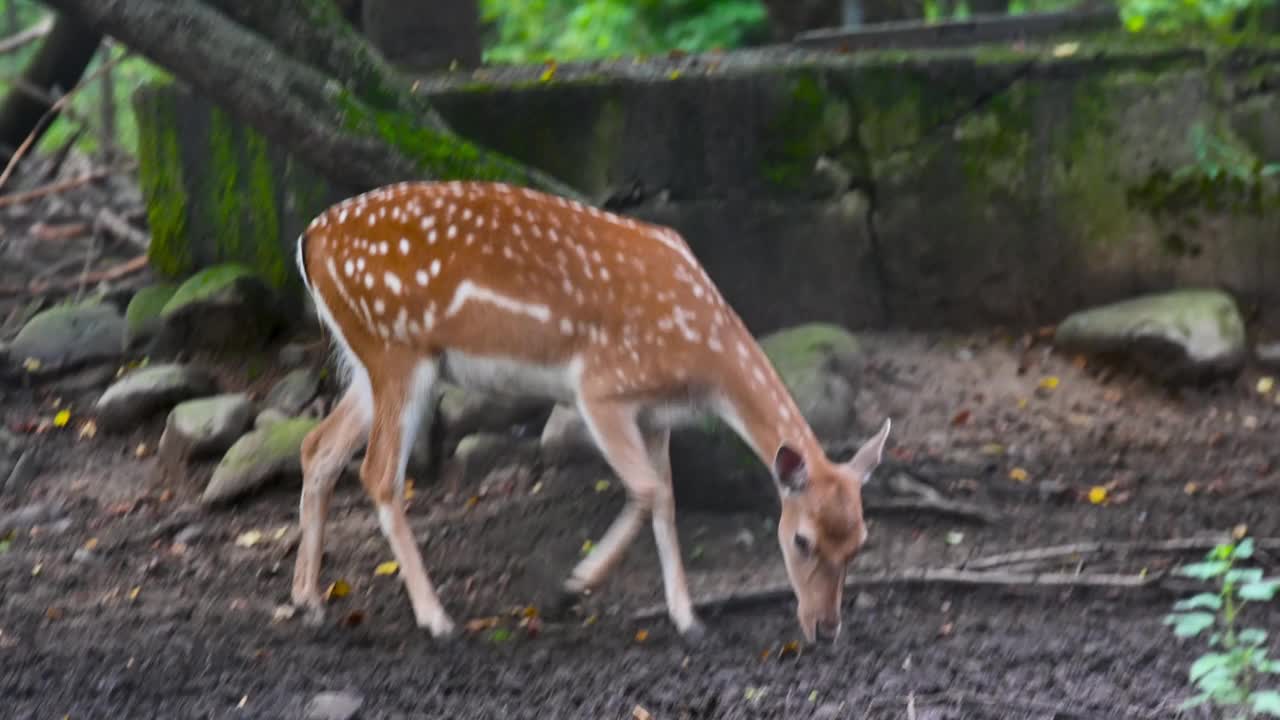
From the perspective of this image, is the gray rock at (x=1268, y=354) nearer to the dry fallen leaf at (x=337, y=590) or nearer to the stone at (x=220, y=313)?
the dry fallen leaf at (x=337, y=590)

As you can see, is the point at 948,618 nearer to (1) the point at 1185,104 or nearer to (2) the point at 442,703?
(2) the point at 442,703

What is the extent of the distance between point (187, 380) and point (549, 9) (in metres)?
10.5

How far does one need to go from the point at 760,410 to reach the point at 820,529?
497mm

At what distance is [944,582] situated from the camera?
5.21 metres

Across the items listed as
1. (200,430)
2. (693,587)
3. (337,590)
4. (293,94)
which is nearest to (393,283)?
(293,94)

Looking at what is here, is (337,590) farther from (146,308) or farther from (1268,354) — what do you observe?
(1268,354)

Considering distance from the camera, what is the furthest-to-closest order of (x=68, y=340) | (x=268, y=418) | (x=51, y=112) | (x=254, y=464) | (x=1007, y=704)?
(x=51, y=112) < (x=68, y=340) < (x=268, y=418) < (x=254, y=464) < (x=1007, y=704)

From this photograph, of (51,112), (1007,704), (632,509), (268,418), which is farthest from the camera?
(51,112)

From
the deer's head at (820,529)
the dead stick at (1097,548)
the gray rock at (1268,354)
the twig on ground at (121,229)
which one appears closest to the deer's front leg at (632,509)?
the deer's head at (820,529)

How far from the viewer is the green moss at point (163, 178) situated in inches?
320

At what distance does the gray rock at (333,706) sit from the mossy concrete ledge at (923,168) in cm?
355

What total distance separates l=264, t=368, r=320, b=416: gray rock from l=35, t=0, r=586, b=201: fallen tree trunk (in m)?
1.59

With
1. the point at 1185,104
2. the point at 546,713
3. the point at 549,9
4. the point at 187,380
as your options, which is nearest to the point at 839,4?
the point at 549,9

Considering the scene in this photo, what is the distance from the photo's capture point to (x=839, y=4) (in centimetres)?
1317
